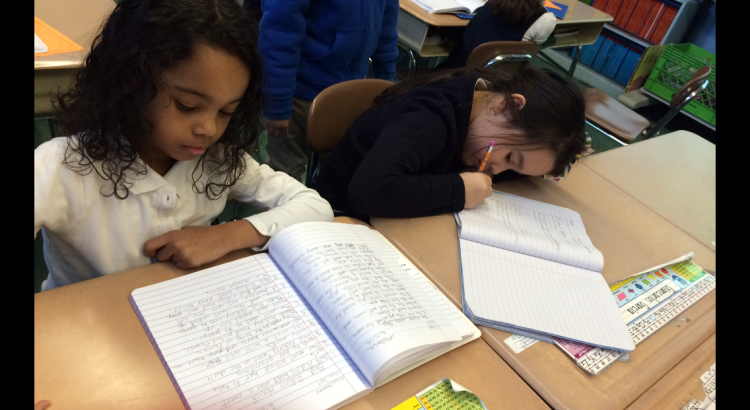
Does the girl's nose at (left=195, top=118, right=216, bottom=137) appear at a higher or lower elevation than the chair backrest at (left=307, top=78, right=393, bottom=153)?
higher

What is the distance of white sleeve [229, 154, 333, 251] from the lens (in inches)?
35.4

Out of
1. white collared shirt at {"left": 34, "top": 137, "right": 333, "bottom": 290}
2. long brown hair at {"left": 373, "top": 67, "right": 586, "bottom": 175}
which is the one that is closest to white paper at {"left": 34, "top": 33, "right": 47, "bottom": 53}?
white collared shirt at {"left": 34, "top": 137, "right": 333, "bottom": 290}

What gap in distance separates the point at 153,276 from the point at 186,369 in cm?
19

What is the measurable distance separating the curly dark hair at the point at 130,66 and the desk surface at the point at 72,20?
1.44ft

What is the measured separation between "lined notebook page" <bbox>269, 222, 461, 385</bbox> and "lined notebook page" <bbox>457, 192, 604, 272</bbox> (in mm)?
271

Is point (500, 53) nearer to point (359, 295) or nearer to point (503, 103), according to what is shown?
point (503, 103)

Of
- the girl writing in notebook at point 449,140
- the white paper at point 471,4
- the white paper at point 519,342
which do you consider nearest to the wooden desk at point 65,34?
the girl writing in notebook at point 449,140

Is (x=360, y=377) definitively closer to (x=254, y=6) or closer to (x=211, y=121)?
(x=211, y=121)

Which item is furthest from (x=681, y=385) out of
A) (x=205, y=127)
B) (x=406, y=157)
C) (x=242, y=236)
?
(x=205, y=127)

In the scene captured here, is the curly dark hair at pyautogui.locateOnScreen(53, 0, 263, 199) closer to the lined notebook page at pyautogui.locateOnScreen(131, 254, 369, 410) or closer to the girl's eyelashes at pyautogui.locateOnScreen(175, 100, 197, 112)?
the girl's eyelashes at pyautogui.locateOnScreen(175, 100, 197, 112)

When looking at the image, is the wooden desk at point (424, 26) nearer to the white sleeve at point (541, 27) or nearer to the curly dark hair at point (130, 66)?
the white sleeve at point (541, 27)

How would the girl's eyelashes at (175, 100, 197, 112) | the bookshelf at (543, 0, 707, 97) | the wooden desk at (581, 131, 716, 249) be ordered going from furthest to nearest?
1. the bookshelf at (543, 0, 707, 97)
2. the wooden desk at (581, 131, 716, 249)
3. the girl's eyelashes at (175, 100, 197, 112)

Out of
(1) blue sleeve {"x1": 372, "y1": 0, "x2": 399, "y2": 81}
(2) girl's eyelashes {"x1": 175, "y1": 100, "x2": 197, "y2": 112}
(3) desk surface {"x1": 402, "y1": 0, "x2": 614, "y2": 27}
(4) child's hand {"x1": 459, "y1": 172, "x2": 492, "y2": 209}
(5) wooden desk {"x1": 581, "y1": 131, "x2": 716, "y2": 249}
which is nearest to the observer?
(2) girl's eyelashes {"x1": 175, "y1": 100, "x2": 197, "y2": 112}

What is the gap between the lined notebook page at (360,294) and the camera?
605 mm
